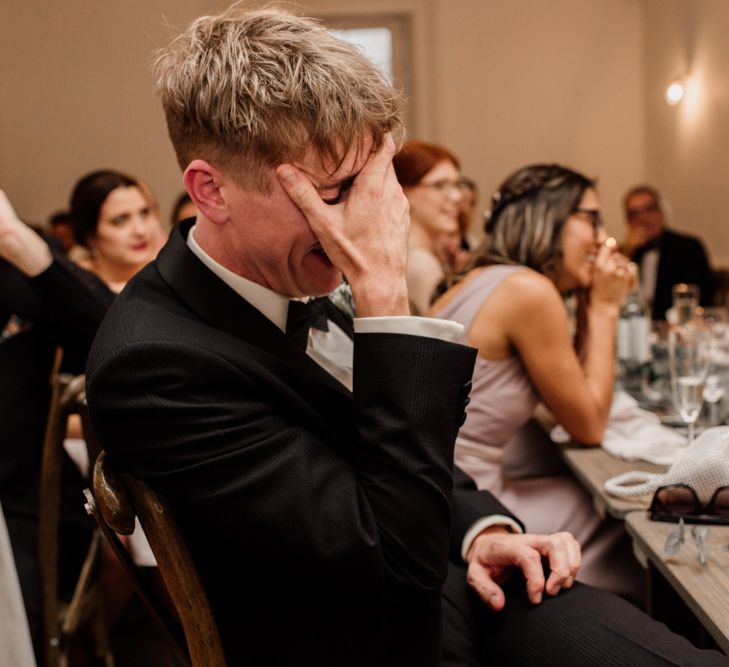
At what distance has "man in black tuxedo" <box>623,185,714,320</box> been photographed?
6387mm

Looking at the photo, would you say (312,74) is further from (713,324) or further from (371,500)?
(713,324)

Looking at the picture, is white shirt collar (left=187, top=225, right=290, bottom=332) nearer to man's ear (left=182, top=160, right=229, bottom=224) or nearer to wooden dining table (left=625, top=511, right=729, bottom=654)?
man's ear (left=182, top=160, right=229, bottom=224)

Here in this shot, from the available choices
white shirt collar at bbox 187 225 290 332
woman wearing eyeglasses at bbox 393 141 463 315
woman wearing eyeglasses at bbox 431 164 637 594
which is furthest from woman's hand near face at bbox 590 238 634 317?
woman wearing eyeglasses at bbox 393 141 463 315

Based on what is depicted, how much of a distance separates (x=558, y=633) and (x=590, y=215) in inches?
53.2

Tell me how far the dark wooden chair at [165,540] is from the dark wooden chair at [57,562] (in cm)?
66

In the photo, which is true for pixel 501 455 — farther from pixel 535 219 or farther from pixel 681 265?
pixel 681 265

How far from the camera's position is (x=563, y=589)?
4.12ft

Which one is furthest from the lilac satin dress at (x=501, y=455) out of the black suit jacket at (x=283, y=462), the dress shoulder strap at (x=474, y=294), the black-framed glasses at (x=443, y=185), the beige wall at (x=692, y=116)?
the beige wall at (x=692, y=116)

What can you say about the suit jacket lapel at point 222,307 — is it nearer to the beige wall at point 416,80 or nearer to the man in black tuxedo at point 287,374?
the man in black tuxedo at point 287,374

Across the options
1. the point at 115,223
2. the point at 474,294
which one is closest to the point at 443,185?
the point at 115,223

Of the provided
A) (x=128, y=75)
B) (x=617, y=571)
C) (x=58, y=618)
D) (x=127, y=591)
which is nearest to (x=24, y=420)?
(x=58, y=618)

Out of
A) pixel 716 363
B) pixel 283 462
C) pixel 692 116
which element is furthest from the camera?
pixel 692 116

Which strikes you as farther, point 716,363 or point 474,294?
point 716,363

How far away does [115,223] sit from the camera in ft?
11.0
